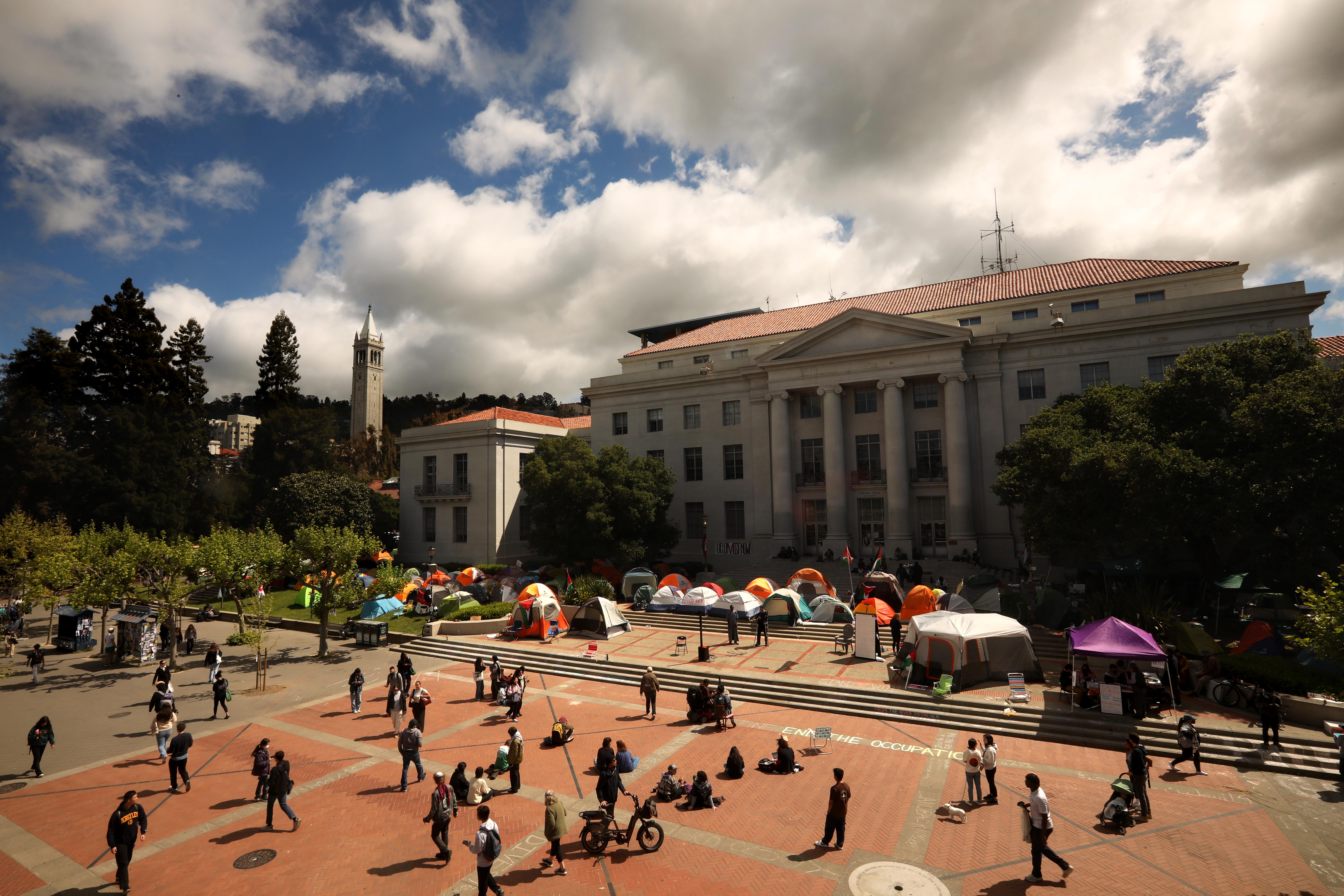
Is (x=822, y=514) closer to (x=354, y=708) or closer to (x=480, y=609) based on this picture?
(x=480, y=609)

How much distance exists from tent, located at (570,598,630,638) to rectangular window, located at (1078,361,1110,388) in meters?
29.1

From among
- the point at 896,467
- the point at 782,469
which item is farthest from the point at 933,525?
the point at 782,469

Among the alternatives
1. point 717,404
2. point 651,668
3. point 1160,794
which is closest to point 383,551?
point 717,404

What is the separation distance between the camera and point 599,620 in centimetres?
2900

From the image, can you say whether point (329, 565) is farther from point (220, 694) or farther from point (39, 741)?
point (39, 741)

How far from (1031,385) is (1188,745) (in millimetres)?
28112

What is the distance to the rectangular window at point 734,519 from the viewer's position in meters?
45.0

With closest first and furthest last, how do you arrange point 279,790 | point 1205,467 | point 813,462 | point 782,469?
point 279,790 → point 1205,467 → point 782,469 → point 813,462

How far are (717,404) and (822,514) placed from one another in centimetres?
1097

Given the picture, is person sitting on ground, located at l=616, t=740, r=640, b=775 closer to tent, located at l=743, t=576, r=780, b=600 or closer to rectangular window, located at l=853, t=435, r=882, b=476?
tent, located at l=743, t=576, r=780, b=600

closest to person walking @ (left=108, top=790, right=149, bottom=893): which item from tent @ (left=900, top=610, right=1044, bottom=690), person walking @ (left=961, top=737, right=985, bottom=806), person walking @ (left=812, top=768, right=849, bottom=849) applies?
person walking @ (left=812, top=768, right=849, bottom=849)

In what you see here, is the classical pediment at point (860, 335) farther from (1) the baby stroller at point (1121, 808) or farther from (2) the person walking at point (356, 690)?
(2) the person walking at point (356, 690)

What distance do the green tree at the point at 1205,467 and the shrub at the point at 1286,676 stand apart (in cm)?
646

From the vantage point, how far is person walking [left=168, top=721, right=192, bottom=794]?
45.2 ft
